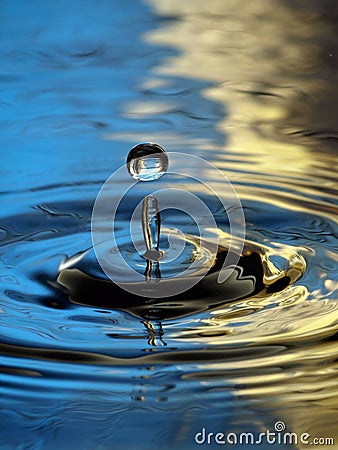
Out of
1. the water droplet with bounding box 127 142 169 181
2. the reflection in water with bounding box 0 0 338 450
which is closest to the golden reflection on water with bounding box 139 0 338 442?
the reflection in water with bounding box 0 0 338 450

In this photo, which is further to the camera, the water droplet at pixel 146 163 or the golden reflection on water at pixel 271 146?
the water droplet at pixel 146 163

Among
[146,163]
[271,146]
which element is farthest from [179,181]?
[146,163]

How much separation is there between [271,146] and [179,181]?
0.11m

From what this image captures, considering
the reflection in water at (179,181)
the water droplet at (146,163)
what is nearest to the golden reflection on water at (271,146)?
the reflection in water at (179,181)

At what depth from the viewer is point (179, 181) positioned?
80 centimetres

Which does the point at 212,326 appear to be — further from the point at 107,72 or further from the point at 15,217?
the point at 107,72

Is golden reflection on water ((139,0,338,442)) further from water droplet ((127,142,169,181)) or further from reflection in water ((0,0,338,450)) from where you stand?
water droplet ((127,142,169,181))

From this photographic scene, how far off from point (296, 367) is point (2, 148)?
507mm

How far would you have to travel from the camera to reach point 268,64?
104cm

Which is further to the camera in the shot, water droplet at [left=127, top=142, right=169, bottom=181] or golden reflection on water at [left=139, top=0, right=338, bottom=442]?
water droplet at [left=127, top=142, right=169, bottom=181]

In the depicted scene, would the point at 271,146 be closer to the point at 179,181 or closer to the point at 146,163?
the point at 179,181

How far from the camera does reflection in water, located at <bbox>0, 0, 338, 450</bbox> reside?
0.40m

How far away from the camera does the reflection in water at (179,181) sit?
40 cm

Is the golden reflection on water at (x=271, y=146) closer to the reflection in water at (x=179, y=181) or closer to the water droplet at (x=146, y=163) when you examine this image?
the reflection in water at (x=179, y=181)
